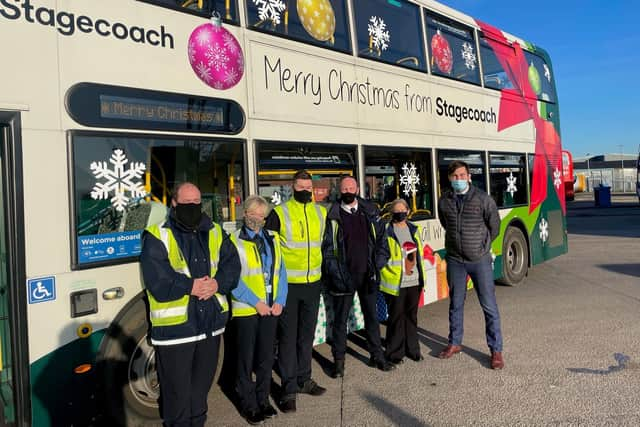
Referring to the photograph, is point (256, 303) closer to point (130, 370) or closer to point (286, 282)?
point (286, 282)

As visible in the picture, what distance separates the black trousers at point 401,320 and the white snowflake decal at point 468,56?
345 centimetres

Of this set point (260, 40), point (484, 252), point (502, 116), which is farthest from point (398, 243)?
point (502, 116)

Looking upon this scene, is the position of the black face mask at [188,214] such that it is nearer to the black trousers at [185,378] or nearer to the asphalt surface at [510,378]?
the black trousers at [185,378]

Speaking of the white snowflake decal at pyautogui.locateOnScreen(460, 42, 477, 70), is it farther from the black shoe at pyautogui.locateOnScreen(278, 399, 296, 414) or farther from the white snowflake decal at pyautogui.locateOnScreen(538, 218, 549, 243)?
the black shoe at pyautogui.locateOnScreen(278, 399, 296, 414)

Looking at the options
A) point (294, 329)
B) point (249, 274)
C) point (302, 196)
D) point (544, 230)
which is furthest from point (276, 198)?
point (544, 230)

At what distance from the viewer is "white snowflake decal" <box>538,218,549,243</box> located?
8.68 meters

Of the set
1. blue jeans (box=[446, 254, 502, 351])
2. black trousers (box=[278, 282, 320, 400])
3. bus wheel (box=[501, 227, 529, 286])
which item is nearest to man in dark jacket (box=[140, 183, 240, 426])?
black trousers (box=[278, 282, 320, 400])

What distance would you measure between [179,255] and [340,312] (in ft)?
5.92

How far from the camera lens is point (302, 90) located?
15.6 feet

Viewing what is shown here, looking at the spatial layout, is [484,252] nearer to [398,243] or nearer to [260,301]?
[398,243]

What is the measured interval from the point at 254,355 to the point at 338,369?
1.04 m

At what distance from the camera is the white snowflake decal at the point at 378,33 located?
5500 mm

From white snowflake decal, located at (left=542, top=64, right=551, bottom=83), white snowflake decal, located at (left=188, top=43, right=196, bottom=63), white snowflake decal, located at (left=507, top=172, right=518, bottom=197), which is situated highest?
white snowflake decal, located at (left=542, top=64, right=551, bottom=83)

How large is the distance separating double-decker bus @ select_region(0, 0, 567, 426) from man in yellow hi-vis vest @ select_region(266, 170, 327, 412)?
1.37 feet
